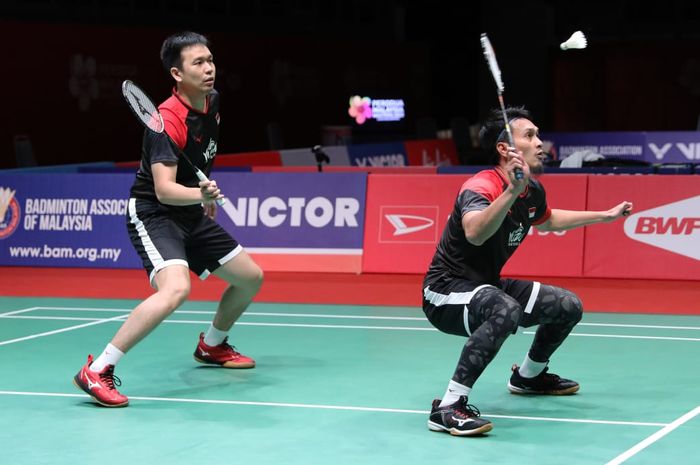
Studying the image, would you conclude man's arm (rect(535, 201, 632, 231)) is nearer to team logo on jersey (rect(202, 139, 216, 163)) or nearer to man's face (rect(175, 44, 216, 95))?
team logo on jersey (rect(202, 139, 216, 163))

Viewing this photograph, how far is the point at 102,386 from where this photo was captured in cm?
601

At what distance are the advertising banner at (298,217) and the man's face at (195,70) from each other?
5170mm

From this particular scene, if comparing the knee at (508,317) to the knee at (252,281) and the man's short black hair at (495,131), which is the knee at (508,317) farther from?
the knee at (252,281)

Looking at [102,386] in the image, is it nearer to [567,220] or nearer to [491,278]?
[491,278]

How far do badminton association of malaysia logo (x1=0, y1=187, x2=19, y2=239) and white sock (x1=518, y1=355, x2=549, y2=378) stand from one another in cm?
740

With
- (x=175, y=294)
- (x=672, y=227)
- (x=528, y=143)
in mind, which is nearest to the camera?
(x=528, y=143)

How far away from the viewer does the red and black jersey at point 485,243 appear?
18.4 feet

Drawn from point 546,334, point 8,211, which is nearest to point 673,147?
point 8,211

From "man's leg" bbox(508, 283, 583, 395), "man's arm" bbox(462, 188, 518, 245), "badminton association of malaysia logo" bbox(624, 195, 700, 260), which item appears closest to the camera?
"man's arm" bbox(462, 188, 518, 245)

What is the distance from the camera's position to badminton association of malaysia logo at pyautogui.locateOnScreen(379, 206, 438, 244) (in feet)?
36.8

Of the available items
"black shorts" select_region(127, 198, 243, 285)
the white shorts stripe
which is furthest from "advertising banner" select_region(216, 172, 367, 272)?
the white shorts stripe

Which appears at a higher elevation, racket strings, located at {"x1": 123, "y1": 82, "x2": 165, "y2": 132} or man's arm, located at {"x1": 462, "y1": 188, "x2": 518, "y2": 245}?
racket strings, located at {"x1": 123, "y1": 82, "x2": 165, "y2": 132}

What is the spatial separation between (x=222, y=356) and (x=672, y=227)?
528cm

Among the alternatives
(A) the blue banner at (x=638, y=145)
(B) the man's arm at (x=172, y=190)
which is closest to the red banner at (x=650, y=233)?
(B) the man's arm at (x=172, y=190)
